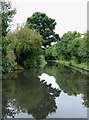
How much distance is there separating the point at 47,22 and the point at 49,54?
19925mm

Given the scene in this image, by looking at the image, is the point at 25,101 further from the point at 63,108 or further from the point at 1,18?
the point at 1,18

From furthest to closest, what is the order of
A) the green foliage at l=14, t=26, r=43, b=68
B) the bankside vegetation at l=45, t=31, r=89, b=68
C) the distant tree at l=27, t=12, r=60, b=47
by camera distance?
1. the distant tree at l=27, t=12, r=60, b=47
2. the bankside vegetation at l=45, t=31, r=89, b=68
3. the green foliage at l=14, t=26, r=43, b=68

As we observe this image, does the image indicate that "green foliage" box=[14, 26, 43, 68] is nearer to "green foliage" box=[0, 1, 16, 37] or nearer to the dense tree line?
the dense tree line

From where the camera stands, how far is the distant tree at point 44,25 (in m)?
47.9

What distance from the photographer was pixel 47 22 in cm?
5069

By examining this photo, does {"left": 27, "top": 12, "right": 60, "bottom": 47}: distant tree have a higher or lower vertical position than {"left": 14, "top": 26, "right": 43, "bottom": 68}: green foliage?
higher

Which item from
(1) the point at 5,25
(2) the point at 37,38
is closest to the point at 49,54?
(2) the point at 37,38

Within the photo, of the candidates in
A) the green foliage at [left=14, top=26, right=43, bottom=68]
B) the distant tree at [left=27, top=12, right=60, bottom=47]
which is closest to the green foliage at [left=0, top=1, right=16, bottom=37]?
the green foliage at [left=14, top=26, right=43, bottom=68]

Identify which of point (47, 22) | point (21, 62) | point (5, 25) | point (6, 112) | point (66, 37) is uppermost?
point (47, 22)

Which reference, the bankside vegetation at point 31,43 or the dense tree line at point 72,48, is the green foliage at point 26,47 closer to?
the bankside vegetation at point 31,43

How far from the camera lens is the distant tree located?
1886 inches

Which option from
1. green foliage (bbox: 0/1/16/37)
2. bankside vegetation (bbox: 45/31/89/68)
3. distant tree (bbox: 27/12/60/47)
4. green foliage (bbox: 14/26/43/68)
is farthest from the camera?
distant tree (bbox: 27/12/60/47)

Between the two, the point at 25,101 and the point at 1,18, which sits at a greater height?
the point at 1,18

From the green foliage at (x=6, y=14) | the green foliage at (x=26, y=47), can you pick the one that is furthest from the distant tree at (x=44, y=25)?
the green foliage at (x=6, y=14)
